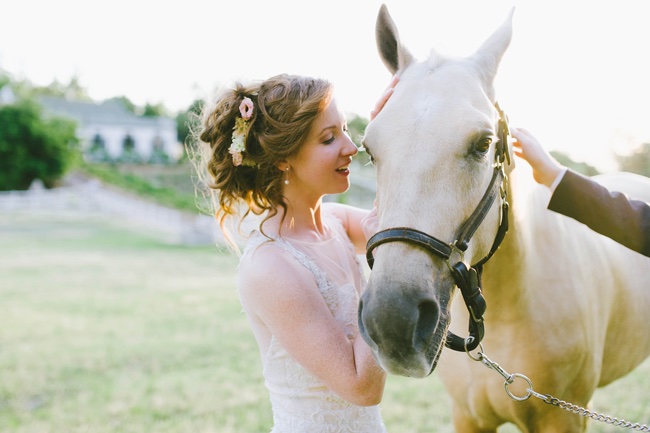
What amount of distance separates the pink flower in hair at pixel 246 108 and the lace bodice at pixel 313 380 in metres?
0.50

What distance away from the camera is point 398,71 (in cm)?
220

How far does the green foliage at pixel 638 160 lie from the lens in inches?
558

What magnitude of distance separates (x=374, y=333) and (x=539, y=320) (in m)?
1.20

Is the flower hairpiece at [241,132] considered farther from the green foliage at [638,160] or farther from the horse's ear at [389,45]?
the green foliage at [638,160]

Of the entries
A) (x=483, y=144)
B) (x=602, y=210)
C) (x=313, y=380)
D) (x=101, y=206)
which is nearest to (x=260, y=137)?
(x=483, y=144)

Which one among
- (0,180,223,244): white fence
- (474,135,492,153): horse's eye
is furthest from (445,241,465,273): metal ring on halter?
(0,180,223,244): white fence

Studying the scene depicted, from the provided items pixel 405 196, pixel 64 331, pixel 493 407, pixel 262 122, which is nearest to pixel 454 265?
pixel 405 196

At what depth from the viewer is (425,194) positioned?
1.69m

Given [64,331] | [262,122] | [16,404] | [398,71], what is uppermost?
[398,71]

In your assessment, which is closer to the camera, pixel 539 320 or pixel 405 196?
pixel 405 196

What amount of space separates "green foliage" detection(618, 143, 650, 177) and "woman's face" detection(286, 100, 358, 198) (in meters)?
13.9

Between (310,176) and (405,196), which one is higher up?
(405,196)

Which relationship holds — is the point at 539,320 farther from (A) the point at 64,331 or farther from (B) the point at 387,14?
(A) the point at 64,331

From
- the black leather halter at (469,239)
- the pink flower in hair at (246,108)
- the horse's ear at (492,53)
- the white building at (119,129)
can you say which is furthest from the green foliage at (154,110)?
the black leather halter at (469,239)
